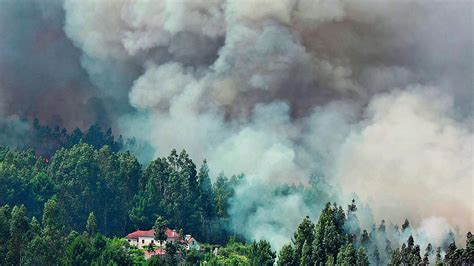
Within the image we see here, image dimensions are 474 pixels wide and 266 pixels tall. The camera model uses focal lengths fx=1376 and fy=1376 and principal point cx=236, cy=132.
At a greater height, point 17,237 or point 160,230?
point 160,230

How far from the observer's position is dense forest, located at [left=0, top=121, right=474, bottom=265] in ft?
190

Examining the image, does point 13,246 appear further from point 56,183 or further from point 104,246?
point 56,183

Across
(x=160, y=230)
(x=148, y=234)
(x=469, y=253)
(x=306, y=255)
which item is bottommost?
(x=469, y=253)

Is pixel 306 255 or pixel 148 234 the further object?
pixel 148 234

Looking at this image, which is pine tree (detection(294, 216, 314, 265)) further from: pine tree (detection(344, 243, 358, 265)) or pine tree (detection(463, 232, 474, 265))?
pine tree (detection(463, 232, 474, 265))

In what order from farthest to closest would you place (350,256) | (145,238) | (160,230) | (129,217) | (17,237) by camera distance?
(129,217), (145,238), (160,230), (17,237), (350,256)

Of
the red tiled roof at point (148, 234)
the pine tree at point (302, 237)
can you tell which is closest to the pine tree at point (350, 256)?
the pine tree at point (302, 237)

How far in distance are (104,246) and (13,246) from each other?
4.38 meters

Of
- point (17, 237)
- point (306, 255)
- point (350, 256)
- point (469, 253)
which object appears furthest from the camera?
point (17, 237)

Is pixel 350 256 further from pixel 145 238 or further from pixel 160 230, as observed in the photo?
pixel 145 238

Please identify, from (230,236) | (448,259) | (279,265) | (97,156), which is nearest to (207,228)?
(230,236)

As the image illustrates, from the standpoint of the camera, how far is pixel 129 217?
67.7 m

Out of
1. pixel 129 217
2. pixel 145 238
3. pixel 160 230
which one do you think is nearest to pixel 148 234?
pixel 145 238

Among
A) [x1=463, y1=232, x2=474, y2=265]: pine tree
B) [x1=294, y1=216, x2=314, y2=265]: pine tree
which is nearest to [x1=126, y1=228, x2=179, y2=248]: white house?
[x1=294, y1=216, x2=314, y2=265]: pine tree
